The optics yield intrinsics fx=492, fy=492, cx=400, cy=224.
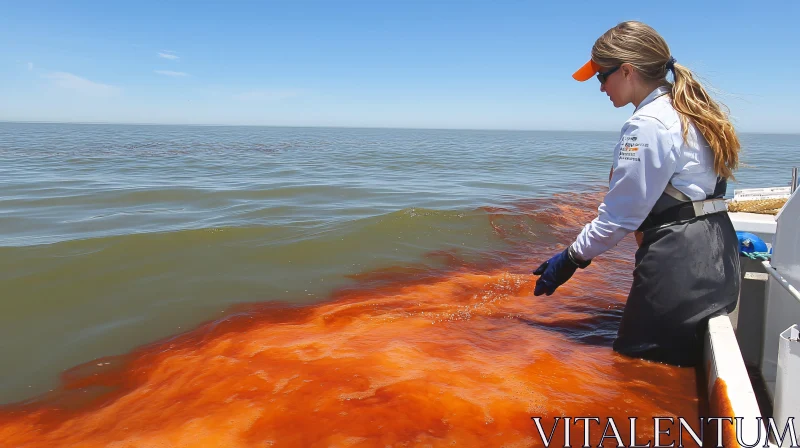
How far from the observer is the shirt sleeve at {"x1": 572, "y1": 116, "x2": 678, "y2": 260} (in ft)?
8.14

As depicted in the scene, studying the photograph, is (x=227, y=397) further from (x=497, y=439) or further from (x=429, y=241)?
(x=429, y=241)

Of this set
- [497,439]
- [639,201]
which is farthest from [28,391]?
[639,201]

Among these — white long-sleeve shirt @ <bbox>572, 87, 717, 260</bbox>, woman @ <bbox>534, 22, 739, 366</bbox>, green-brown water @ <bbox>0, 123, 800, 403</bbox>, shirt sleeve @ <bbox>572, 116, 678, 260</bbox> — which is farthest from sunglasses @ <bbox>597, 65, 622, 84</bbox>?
green-brown water @ <bbox>0, 123, 800, 403</bbox>

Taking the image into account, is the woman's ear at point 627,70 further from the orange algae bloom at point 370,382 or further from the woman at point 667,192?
the orange algae bloom at point 370,382

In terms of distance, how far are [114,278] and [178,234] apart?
180 centimetres

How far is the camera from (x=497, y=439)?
2.35 meters

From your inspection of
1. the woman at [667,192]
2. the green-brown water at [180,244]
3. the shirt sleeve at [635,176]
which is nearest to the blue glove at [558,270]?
the woman at [667,192]

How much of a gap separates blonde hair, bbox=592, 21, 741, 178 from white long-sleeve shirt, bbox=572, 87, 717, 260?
5cm

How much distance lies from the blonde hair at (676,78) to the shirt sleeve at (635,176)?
0.55 ft

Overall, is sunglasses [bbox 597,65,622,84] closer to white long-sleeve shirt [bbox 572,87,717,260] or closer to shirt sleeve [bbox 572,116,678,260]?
white long-sleeve shirt [bbox 572,87,717,260]

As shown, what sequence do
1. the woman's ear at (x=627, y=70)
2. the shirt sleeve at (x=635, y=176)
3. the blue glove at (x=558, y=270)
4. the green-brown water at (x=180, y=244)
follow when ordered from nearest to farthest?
the shirt sleeve at (x=635, y=176) → the woman's ear at (x=627, y=70) → the blue glove at (x=558, y=270) → the green-brown water at (x=180, y=244)

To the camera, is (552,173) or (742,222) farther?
(552,173)

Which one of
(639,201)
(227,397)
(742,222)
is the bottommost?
(227,397)

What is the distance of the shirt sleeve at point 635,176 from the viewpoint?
2.48 m
